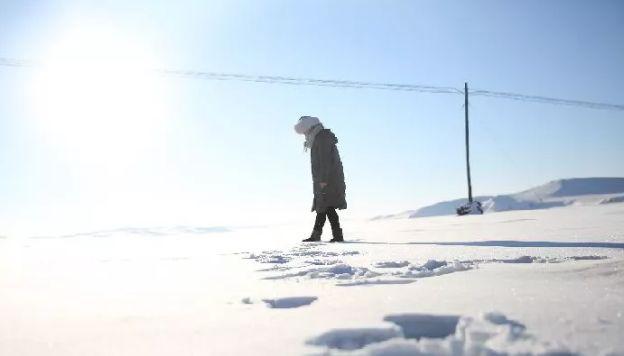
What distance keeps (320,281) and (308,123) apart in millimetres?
4055

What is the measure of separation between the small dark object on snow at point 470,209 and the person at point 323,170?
9517 mm

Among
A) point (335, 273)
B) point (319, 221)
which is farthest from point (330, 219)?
point (335, 273)

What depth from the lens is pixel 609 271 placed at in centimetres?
167

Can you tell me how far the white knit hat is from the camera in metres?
5.90

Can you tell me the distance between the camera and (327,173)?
579 centimetres

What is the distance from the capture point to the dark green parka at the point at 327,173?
5.72 metres

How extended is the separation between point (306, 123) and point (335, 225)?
51.5 inches

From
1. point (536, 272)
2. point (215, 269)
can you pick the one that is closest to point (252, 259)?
point (215, 269)

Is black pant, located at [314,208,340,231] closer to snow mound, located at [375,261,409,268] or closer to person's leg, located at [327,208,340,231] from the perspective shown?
person's leg, located at [327,208,340,231]

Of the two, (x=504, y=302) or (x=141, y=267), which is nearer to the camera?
(x=504, y=302)

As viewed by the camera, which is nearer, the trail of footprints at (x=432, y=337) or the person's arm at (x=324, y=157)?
the trail of footprints at (x=432, y=337)

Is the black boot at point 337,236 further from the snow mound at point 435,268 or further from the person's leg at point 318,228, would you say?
the snow mound at point 435,268

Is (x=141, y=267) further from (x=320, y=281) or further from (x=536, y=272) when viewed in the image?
(x=536, y=272)

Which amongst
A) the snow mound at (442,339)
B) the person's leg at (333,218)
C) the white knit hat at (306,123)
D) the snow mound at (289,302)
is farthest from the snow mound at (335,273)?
the white knit hat at (306,123)
